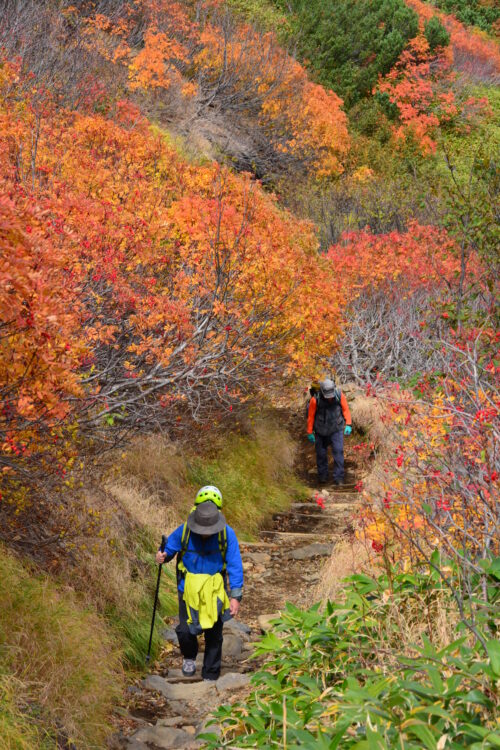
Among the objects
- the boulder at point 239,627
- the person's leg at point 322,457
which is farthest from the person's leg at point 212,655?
the person's leg at point 322,457

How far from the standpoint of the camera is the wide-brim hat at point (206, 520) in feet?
18.8

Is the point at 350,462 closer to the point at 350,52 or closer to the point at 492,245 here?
the point at 492,245

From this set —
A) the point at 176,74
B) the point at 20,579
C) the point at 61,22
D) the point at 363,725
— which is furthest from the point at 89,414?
the point at 176,74

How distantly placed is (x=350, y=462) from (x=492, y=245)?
685 cm

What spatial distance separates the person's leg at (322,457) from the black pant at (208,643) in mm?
7170

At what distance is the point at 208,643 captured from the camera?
19.8ft

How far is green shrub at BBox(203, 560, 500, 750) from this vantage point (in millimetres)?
3020

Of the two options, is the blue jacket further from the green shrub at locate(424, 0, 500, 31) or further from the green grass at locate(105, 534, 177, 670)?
the green shrub at locate(424, 0, 500, 31)

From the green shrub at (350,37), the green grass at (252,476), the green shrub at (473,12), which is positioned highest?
the green shrub at (473,12)

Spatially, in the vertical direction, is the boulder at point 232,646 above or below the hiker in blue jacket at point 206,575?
below

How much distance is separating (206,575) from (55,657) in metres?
1.31

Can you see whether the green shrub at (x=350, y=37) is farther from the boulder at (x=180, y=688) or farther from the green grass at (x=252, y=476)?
the boulder at (x=180, y=688)

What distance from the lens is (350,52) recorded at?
2812 cm

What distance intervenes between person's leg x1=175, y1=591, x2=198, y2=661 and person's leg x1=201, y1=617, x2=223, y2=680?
4.6 inches
